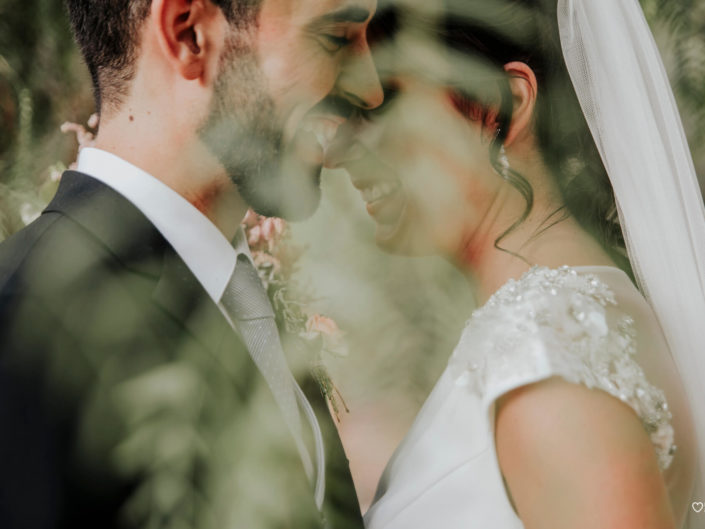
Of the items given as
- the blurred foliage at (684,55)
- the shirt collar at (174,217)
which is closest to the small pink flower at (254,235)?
the shirt collar at (174,217)

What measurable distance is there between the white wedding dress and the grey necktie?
9.1 inches

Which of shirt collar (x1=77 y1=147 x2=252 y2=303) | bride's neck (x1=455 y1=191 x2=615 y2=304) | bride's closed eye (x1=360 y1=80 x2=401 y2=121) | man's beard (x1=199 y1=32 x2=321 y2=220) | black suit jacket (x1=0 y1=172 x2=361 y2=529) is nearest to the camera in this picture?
black suit jacket (x1=0 y1=172 x2=361 y2=529)

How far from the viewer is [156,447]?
3.54 feet

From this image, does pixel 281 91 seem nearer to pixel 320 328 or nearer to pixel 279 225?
pixel 279 225

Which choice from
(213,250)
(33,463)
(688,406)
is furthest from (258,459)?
(688,406)

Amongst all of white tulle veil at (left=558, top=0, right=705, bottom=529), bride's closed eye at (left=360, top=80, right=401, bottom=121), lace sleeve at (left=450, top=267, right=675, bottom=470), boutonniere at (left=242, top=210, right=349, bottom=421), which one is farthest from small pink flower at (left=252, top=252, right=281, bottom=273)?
white tulle veil at (left=558, top=0, right=705, bottom=529)

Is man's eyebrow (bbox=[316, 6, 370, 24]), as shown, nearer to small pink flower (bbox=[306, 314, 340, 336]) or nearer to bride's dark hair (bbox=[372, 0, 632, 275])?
bride's dark hair (bbox=[372, 0, 632, 275])

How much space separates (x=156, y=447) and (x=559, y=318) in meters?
0.75

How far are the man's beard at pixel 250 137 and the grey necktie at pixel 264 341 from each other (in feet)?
0.53

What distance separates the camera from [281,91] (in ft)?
4.87

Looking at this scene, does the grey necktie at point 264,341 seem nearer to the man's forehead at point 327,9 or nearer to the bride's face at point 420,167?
the bride's face at point 420,167

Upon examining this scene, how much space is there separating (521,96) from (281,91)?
536 millimetres

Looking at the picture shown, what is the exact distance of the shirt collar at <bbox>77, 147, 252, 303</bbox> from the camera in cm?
134

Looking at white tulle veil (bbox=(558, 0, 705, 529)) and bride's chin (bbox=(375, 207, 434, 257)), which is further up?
white tulle veil (bbox=(558, 0, 705, 529))
